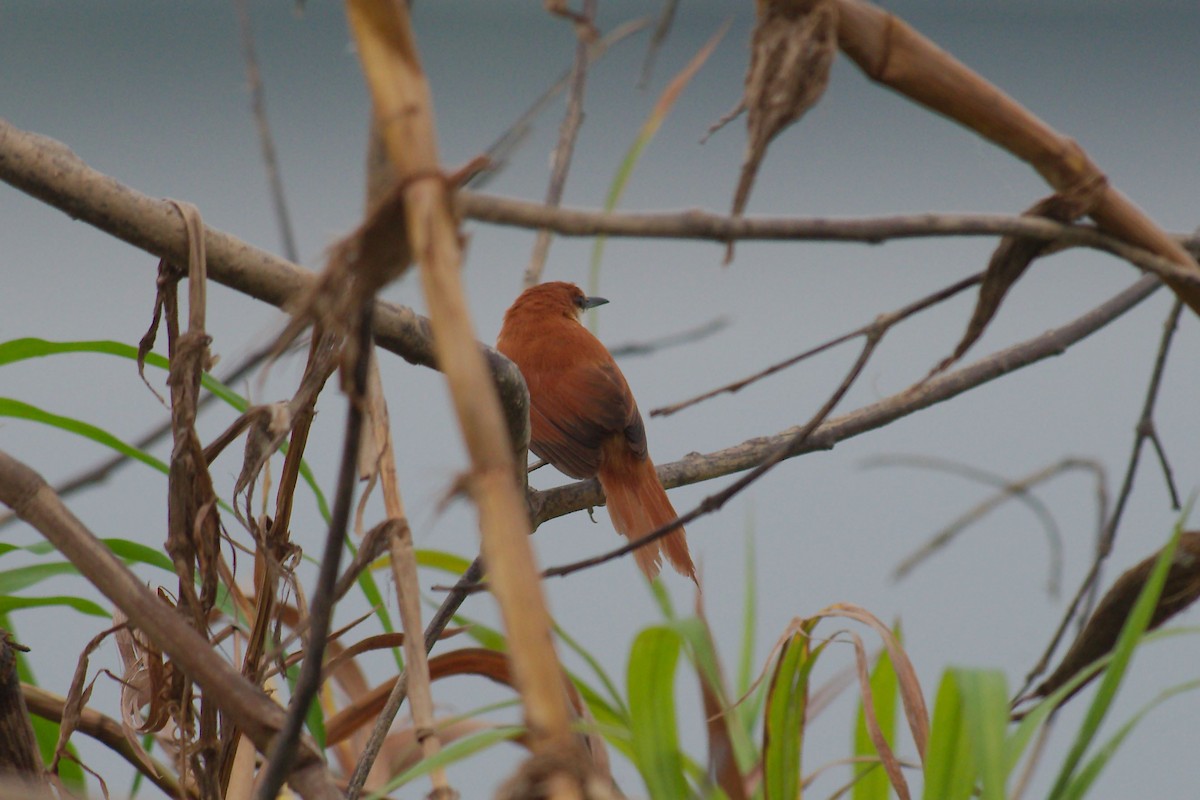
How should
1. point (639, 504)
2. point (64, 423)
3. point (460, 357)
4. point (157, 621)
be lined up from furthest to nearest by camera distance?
point (639, 504) < point (64, 423) < point (157, 621) < point (460, 357)

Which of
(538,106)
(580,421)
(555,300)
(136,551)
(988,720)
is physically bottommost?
(988,720)

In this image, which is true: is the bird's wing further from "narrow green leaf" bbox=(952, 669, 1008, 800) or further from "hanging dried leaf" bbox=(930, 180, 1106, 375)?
"hanging dried leaf" bbox=(930, 180, 1106, 375)

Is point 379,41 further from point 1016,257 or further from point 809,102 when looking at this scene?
point 1016,257

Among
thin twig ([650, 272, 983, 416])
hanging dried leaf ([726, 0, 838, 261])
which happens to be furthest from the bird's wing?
hanging dried leaf ([726, 0, 838, 261])

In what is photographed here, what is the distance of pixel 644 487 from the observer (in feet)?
6.61

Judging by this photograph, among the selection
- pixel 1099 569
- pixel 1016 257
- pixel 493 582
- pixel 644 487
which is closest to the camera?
pixel 493 582

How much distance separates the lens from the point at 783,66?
448mm

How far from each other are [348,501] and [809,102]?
25 centimetres

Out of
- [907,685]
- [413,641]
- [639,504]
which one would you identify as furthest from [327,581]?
[639,504]

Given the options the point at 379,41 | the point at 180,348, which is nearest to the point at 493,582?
the point at 379,41

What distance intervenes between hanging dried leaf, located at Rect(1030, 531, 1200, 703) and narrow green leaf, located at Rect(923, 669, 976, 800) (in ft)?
0.25

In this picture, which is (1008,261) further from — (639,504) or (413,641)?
(639,504)

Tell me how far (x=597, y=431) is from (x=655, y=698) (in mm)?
1301

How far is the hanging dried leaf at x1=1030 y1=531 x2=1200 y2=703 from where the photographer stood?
2.32 feet
